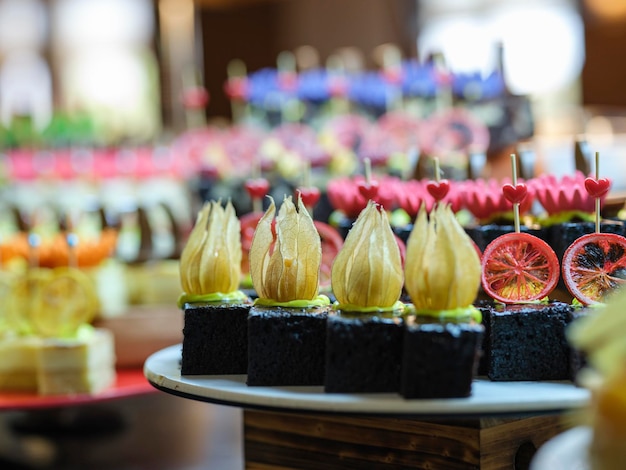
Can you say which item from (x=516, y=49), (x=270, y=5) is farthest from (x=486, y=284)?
(x=270, y=5)

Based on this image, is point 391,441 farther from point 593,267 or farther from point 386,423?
point 593,267

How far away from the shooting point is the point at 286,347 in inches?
79.9

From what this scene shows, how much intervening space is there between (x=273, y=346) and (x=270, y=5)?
28.7 feet

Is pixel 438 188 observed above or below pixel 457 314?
above

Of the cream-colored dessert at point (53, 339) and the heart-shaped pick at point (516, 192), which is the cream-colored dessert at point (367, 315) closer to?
the heart-shaped pick at point (516, 192)

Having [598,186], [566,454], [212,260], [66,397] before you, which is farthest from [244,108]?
[566,454]

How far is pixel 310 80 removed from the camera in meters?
5.14

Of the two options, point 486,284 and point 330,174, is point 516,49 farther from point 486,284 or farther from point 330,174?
point 486,284

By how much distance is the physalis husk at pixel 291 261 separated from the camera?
2.10m

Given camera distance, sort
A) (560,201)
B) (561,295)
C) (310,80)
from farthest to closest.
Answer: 1. (310,80)
2. (560,201)
3. (561,295)

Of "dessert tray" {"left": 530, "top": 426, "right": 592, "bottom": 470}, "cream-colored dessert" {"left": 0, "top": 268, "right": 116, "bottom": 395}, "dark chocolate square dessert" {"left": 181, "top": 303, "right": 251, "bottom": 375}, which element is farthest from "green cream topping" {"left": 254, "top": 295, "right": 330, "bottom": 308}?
"cream-colored dessert" {"left": 0, "top": 268, "right": 116, "bottom": 395}

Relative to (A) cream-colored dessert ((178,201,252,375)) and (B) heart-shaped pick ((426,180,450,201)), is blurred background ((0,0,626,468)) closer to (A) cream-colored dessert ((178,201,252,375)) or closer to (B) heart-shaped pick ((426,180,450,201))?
(B) heart-shaped pick ((426,180,450,201))

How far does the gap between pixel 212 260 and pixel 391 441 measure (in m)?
0.60

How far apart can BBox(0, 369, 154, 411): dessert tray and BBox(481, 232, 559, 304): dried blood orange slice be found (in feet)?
5.33
